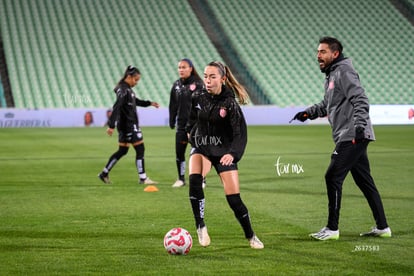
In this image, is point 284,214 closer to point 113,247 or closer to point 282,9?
point 113,247

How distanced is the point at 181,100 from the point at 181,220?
4.18 meters

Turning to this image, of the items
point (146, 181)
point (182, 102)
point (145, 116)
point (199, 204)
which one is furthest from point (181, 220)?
point (145, 116)

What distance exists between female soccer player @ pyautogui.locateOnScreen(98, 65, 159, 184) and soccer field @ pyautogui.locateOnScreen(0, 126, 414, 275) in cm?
38

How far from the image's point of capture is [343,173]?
797 centimetres

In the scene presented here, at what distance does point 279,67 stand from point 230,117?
3490 cm

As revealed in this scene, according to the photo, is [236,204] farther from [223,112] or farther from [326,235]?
[326,235]

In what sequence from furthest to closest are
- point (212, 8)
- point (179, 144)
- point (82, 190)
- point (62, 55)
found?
1. point (212, 8)
2. point (62, 55)
3. point (179, 144)
4. point (82, 190)

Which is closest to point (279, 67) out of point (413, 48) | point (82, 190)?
point (413, 48)

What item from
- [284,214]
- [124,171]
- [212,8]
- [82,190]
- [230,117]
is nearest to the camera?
[230,117]

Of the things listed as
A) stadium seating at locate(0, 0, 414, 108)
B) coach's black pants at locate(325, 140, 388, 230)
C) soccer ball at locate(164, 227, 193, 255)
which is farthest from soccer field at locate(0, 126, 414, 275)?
stadium seating at locate(0, 0, 414, 108)

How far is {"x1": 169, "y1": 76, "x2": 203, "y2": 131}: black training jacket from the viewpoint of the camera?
42.5 ft

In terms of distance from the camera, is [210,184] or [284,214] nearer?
[284,214]

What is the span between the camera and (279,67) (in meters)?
41.9

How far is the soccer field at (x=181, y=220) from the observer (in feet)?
21.9
